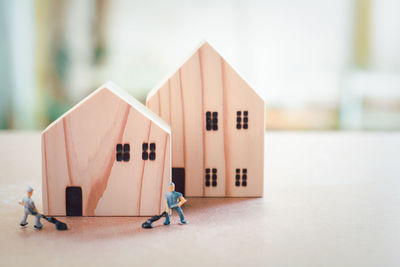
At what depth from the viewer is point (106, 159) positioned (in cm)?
110

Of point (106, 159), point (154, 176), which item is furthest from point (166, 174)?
point (106, 159)

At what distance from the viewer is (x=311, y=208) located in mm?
1217

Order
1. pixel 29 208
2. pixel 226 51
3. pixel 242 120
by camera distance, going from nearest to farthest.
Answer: pixel 29 208, pixel 242 120, pixel 226 51

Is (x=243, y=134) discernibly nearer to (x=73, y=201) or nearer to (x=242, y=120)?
(x=242, y=120)

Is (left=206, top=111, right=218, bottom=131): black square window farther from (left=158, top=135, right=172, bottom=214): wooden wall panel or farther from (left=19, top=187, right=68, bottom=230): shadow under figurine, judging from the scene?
(left=19, top=187, right=68, bottom=230): shadow under figurine

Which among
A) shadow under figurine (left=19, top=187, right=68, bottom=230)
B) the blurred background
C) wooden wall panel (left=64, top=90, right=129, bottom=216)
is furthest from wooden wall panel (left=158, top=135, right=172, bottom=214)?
the blurred background

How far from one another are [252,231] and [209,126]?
0.33 metres

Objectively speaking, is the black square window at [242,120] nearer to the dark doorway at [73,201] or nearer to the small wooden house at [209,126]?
the small wooden house at [209,126]

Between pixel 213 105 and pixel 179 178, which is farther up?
pixel 213 105

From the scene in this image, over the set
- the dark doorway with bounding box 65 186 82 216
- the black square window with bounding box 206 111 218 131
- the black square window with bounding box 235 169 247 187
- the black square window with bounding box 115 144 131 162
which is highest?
the black square window with bounding box 206 111 218 131

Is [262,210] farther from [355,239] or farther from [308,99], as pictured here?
[308,99]

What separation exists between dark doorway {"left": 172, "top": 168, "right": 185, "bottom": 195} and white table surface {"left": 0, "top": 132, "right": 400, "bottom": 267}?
0.16ft

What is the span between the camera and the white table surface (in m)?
0.88

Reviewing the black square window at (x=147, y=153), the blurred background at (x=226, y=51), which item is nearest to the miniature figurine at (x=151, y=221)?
the black square window at (x=147, y=153)
